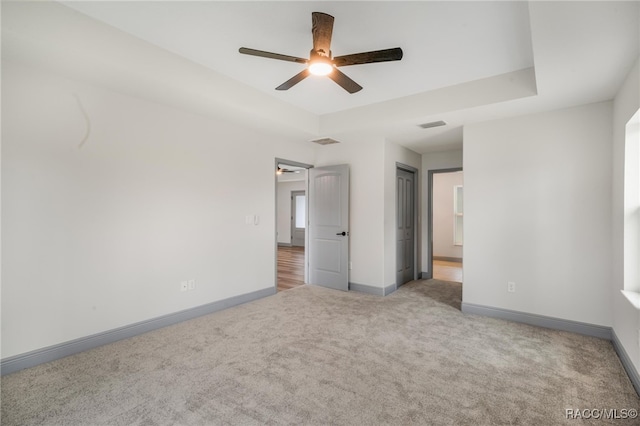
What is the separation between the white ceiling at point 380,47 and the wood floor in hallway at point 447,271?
333 cm

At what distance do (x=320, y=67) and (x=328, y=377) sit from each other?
7.91 ft

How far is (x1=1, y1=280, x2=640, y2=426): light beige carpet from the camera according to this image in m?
1.90

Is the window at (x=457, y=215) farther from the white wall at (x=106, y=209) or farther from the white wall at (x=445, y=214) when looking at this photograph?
the white wall at (x=106, y=209)

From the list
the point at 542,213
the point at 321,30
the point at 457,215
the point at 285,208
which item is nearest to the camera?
the point at 321,30

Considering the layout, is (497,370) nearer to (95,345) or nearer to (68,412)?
(68,412)

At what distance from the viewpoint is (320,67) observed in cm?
230

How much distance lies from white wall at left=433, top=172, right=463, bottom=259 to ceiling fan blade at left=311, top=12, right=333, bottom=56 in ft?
21.3

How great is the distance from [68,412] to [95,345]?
40.2 inches

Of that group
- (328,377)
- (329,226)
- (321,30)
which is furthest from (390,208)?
(321,30)

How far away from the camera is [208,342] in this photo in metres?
A: 2.93

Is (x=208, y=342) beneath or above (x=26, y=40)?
beneath

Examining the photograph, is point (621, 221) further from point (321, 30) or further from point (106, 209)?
point (106, 209)

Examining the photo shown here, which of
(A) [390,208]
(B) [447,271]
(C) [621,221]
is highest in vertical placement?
(A) [390,208]

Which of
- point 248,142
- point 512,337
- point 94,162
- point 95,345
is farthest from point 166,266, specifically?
point 512,337
